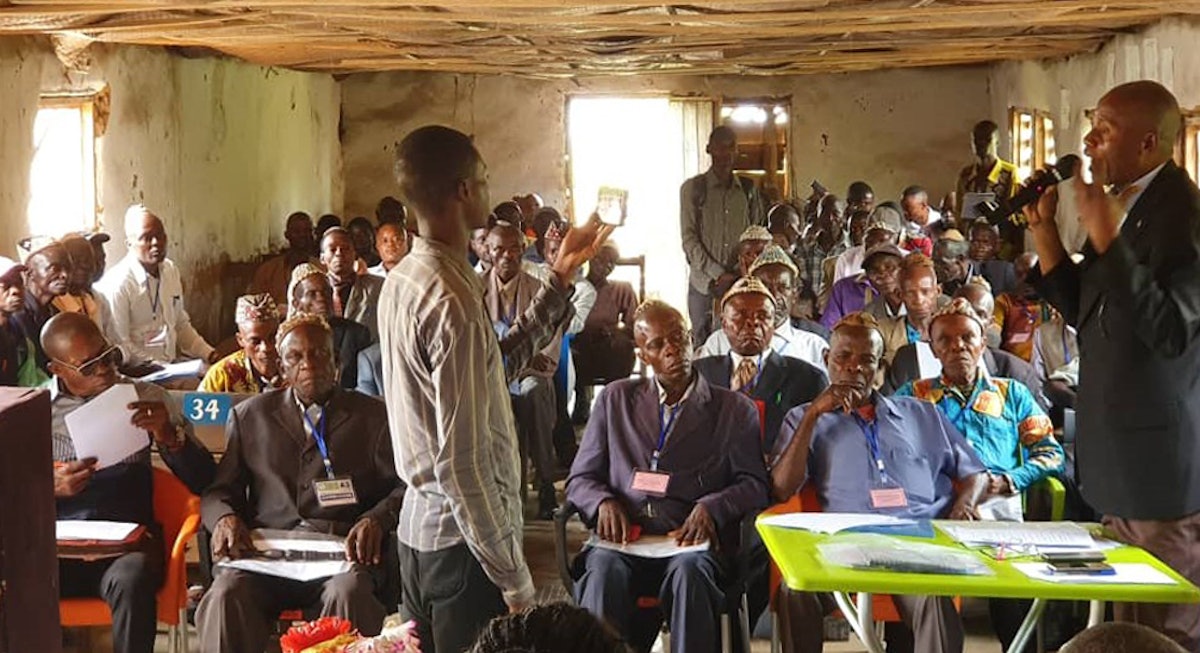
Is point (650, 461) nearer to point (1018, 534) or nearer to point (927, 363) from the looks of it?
point (1018, 534)

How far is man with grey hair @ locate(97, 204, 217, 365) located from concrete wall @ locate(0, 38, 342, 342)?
0.61 m

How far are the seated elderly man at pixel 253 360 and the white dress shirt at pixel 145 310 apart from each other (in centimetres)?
164

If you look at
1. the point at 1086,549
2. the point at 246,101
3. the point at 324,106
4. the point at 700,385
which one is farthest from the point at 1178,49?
the point at 324,106

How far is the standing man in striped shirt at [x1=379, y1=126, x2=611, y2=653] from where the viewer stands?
2.94 m

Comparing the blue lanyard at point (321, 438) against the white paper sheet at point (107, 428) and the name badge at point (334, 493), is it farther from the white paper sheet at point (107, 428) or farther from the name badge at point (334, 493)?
the white paper sheet at point (107, 428)

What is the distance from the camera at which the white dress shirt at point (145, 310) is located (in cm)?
738

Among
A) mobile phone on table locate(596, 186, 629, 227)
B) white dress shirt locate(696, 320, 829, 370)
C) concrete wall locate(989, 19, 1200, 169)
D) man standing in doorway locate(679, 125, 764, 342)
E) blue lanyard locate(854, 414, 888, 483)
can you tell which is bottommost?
blue lanyard locate(854, 414, 888, 483)

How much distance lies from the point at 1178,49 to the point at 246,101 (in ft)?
22.4

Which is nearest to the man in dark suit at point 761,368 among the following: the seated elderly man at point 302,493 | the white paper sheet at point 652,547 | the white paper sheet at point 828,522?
the white paper sheet at point 652,547

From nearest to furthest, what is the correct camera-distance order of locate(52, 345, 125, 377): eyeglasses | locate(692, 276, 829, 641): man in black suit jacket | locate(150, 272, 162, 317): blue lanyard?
locate(52, 345, 125, 377): eyeglasses
locate(692, 276, 829, 641): man in black suit jacket
locate(150, 272, 162, 317): blue lanyard

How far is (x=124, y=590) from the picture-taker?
4.41 meters

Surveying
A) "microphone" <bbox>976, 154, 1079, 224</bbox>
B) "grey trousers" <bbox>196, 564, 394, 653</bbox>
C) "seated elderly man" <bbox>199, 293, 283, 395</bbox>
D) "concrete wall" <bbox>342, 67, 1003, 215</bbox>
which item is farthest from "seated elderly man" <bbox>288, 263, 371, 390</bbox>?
"concrete wall" <bbox>342, 67, 1003, 215</bbox>

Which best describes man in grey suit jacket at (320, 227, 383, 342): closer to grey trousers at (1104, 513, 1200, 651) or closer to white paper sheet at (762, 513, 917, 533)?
white paper sheet at (762, 513, 917, 533)

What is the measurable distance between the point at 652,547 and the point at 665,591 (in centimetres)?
15
